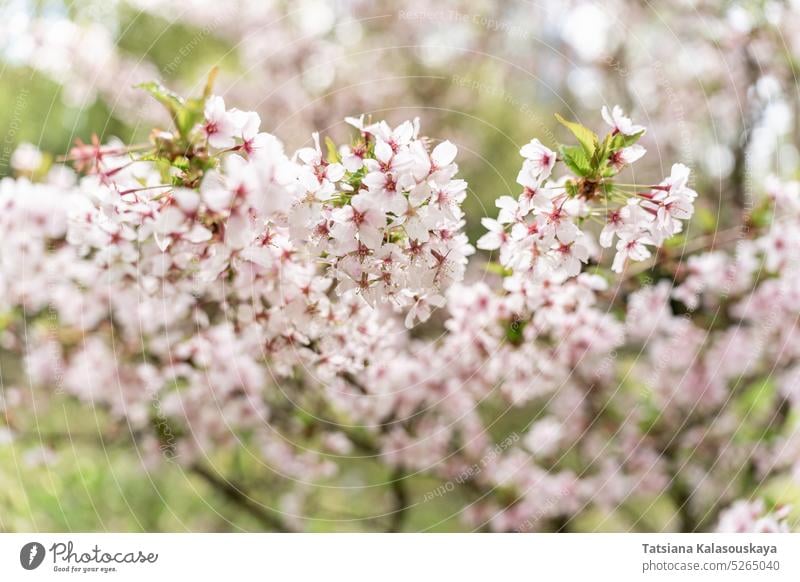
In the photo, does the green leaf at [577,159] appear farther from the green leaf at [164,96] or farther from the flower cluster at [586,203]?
the green leaf at [164,96]

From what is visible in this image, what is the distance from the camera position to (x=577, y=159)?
46.3 inches

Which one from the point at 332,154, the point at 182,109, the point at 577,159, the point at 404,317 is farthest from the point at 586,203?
the point at 404,317

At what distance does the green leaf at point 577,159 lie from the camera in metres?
1.17

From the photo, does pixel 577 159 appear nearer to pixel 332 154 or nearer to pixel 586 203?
pixel 586 203

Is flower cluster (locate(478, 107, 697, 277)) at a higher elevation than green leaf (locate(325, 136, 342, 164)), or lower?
lower

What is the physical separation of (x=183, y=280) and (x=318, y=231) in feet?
1.55

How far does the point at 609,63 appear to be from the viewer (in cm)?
337

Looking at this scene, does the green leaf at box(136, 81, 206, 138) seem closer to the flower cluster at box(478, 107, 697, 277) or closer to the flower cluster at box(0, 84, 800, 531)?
the flower cluster at box(0, 84, 800, 531)

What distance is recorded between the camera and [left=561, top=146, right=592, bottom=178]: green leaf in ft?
3.84

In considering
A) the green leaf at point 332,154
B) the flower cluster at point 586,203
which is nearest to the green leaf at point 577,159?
the flower cluster at point 586,203

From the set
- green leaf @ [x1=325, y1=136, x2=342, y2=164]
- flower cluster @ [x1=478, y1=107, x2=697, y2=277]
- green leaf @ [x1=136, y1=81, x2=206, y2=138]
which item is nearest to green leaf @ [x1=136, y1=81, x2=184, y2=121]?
green leaf @ [x1=136, y1=81, x2=206, y2=138]
